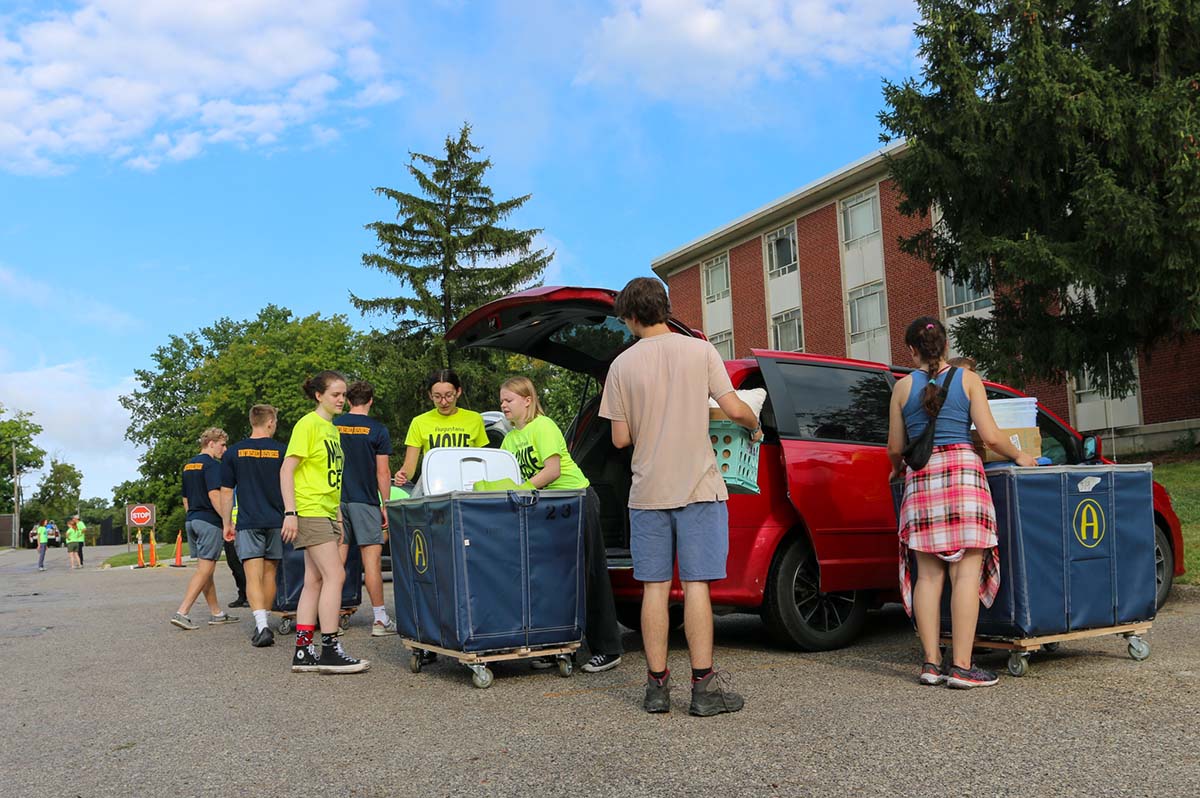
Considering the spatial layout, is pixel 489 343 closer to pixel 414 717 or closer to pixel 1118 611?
pixel 414 717

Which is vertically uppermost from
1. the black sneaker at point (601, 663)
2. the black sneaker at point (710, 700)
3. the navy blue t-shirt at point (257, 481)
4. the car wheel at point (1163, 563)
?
the navy blue t-shirt at point (257, 481)

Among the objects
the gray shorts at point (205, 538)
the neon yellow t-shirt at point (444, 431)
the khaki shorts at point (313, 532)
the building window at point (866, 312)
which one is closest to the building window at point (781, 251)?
the building window at point (866, 312)

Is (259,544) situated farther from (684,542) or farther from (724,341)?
(724,341)

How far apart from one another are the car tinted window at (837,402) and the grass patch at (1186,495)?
3.80 metres

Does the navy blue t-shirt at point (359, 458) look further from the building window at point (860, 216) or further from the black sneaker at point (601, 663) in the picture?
the building window at point (860, 216)

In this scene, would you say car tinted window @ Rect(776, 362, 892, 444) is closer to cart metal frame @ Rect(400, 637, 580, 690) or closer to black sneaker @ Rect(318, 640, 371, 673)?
cart metal frame @ Rect(400, 637, 580, 690)

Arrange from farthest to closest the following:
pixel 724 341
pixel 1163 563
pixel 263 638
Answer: pixel 724 341, pixel 263 638, pixel 1163 563

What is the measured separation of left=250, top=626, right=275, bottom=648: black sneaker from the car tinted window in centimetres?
439

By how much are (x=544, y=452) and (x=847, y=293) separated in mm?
30948

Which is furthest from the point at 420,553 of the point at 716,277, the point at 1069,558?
the point at 716,277

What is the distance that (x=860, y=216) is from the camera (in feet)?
114

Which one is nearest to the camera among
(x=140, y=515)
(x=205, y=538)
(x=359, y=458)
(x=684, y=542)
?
(x=684, y=542)

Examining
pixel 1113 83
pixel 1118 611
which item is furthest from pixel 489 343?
pixel 1113 83

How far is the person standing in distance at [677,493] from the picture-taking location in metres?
4.69
